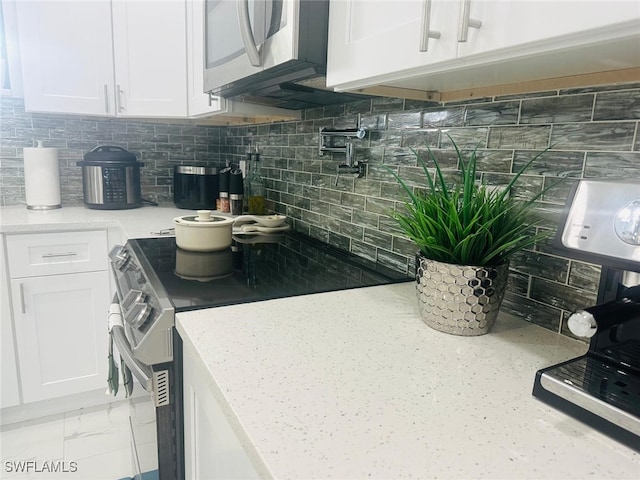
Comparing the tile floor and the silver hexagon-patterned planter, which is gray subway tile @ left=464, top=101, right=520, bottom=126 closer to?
the silver hexagon-patterned planter

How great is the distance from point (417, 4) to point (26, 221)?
1.90m

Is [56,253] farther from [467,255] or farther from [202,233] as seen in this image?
[467,255]

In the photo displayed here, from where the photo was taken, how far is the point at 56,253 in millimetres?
1912

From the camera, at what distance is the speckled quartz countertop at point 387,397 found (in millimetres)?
483

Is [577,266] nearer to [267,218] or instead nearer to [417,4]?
[417,4]

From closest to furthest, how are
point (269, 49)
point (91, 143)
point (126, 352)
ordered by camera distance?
point (269, 49)
point (126, 352)
point (91, 143)

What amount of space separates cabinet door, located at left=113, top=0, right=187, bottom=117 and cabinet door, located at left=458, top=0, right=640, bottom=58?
184 cm

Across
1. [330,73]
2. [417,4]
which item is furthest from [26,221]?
[417,4]

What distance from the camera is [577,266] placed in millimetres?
833

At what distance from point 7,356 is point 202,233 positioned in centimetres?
120

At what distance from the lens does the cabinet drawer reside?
6.04ft

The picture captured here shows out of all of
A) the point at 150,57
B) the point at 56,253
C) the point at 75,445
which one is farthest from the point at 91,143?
the point at 75,445

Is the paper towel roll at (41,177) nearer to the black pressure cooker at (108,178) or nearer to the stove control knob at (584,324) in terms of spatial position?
the black pressure cooker at (108,178)

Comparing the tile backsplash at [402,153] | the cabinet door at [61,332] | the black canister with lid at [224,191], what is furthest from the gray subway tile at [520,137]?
the cabinet door at [61,332]
